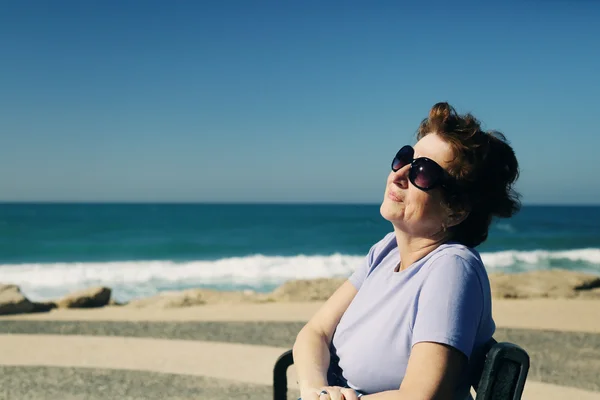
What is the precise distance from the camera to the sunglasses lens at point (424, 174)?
192cm

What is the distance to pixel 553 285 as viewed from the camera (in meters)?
11.2

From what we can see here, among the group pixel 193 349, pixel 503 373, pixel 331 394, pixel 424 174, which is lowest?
pixel 193 349

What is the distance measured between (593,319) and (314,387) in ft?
23.9

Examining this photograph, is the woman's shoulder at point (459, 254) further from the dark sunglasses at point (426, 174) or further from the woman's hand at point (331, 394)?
the woman's hand at point (331, 394)

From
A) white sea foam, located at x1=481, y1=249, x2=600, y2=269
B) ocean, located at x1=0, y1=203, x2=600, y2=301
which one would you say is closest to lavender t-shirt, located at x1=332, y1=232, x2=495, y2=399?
ocean, located at x1=0, y1=203, x2=600, y2=301

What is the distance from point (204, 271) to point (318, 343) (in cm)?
2449

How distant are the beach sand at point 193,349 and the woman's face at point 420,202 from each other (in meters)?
3.25

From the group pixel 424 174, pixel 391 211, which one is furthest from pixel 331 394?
pixel 424 174

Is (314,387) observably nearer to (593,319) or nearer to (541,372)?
(541,372)

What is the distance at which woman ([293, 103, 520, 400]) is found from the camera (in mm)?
1690

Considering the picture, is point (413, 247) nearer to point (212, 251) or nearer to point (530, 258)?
point (530, 258)

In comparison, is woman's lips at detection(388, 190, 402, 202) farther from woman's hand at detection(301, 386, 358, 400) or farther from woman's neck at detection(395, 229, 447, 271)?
woman's hand at detection(301, 386, 358, 400)

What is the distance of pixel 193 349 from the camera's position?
6430mm

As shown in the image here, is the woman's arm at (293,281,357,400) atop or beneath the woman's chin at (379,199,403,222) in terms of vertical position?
beneath
